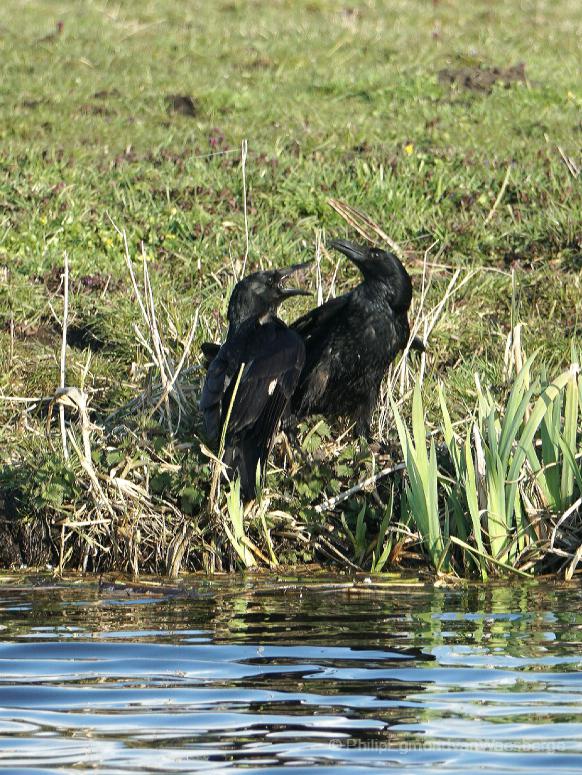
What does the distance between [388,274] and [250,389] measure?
3.18 ft

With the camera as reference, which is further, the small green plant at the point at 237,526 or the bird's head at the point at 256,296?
the bird's head at the point at 256,296

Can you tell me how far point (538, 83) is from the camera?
1161 cm

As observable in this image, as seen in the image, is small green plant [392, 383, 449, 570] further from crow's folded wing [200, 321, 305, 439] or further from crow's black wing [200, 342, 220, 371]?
crow's black wing [200, 342, 220, 371]

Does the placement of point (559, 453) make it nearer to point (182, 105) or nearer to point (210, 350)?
point (210, 350)

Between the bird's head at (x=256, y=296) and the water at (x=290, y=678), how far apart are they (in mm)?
1302

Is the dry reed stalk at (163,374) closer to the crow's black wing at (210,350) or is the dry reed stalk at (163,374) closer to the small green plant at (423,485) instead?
the crow's black wing at (210,350)

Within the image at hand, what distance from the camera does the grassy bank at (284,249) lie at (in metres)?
5.68

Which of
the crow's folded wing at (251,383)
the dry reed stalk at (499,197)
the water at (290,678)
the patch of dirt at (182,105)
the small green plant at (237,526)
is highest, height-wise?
the patch of dirt at (182,105)

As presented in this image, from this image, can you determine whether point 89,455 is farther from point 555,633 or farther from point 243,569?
point 555,633

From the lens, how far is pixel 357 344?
6.16 metres

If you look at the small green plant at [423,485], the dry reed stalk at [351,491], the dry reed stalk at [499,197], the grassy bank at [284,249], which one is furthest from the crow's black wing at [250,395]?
the dry reed stalk at [499,197]

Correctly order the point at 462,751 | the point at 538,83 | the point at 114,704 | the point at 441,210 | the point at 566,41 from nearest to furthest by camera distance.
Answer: the point at 462,751, the point at 114,704, the point at 441,210, the point at 538,83, the point at 566,41

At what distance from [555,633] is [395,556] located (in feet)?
3.83

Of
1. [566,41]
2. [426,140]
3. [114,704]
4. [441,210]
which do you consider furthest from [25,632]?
[566,41]
